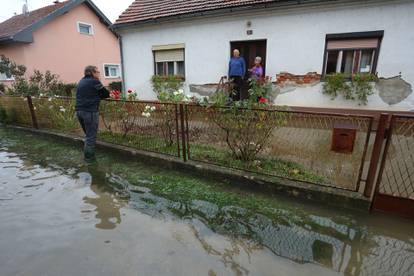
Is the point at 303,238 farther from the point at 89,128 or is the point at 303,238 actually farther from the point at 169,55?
the point at 169,55

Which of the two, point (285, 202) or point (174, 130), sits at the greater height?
point (174, 130)

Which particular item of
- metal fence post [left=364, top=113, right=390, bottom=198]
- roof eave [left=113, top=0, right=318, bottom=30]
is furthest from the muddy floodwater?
roof eave [left=113, top=0, right=318, bottom=30]

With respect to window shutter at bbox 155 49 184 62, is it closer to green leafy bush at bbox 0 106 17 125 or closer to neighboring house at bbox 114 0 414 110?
neighboring house at bbox 114 0 414 110

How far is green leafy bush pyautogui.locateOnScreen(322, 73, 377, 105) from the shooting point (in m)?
6.09

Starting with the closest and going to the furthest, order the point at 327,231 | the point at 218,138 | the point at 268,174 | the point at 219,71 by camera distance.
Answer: the point at 327,231 < the point at 268,174 < the point at 218,138 < the point at 219,71

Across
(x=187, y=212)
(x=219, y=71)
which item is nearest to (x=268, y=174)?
(x=187, y=212)

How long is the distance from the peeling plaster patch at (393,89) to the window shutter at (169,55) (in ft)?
19.6

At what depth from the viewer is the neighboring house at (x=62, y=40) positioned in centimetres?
1268

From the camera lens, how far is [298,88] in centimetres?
690

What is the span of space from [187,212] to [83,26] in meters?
16.7

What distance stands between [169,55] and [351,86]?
5899 mm

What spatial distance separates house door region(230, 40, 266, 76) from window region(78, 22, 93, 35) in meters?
12.3

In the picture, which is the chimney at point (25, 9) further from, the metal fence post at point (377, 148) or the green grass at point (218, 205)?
the metal fence post at point (377, 148)

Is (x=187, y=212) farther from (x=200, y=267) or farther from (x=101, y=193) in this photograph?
(x=101, y=193)
